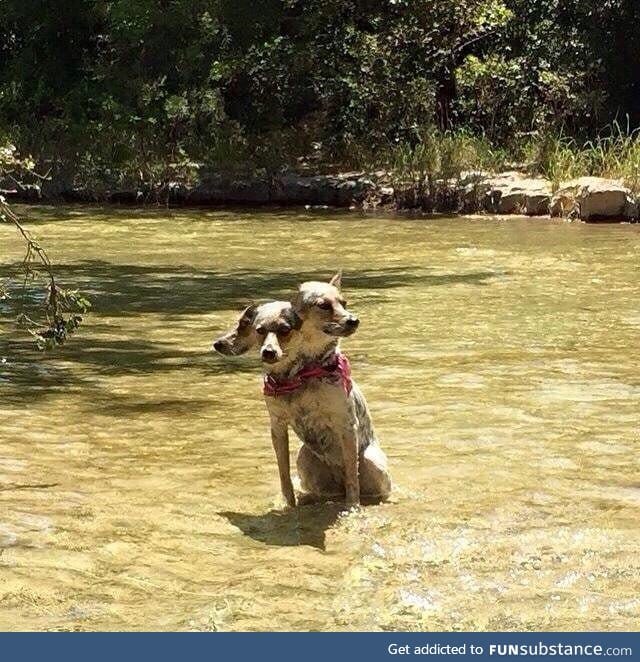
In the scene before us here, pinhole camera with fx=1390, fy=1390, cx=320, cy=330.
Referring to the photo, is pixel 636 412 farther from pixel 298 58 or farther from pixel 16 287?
pixel 298 58

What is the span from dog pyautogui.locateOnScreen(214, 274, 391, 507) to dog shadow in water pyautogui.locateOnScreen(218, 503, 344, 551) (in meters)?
0.08

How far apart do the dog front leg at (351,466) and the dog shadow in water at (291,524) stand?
0.08 meters

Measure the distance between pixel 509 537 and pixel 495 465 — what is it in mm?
1371

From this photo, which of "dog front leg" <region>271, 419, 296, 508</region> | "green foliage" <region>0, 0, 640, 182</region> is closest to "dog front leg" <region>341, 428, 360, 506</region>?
"dog front leg" <region>271, 419, 296, 508</region>

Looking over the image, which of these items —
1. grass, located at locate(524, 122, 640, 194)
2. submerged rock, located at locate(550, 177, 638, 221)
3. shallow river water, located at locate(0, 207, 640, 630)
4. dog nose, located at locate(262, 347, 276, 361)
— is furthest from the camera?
grass, located at locate(524, 122, 640, 194)

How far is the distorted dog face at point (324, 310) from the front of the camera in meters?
5.51

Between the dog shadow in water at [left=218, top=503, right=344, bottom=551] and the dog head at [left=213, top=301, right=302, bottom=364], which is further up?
the dog head at [left=213, top=301, right=302, bottom=364]

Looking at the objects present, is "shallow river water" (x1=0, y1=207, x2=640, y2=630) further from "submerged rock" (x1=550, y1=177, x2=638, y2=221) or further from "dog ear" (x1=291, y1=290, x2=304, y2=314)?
"submerged rock" (x1=550, y1=177, x2=638, y2=221)

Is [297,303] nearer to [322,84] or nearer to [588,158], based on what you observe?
[588,158]

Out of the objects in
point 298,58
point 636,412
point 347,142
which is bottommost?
point 636,412

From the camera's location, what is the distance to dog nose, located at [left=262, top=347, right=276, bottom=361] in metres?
5.50

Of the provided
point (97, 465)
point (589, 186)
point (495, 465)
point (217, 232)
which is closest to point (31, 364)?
point (97, 465)

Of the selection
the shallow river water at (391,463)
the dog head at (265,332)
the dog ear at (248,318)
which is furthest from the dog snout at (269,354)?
the shallow river water at (391,463)

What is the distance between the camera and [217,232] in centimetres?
2080
